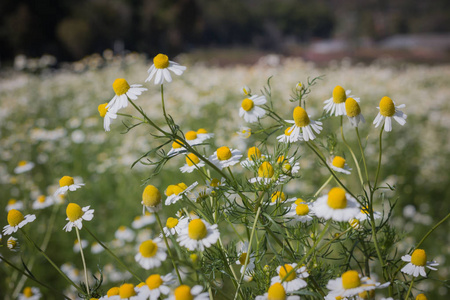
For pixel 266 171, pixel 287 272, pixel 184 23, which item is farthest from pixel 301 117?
pixel 184 23

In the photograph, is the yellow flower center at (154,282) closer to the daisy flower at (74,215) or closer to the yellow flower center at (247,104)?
the daisy flower at (74,215)

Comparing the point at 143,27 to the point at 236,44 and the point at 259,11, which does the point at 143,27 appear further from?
the point at 259,11

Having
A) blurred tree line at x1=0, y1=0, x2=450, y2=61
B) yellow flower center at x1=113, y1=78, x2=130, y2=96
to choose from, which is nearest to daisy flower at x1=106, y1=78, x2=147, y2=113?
yellow flower center at x1=113, y1=78, x2=130, y2=96

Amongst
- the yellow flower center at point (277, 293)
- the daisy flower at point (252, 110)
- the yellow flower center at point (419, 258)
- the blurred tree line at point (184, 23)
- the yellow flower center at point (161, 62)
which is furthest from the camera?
the blurred tree line at point (184, 23)

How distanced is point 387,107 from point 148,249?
537mm

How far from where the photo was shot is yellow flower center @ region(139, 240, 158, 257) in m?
0.55

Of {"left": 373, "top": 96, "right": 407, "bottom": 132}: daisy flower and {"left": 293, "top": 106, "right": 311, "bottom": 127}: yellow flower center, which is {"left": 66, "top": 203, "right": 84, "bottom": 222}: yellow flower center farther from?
{"left": 373, "top": 96, "right": 407, "bottom": 132}: daisy flower

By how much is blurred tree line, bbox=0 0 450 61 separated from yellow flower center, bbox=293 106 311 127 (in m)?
13.8

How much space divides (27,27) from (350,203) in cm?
1752

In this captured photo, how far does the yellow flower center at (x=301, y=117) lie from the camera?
649 mm

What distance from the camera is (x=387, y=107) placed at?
68cm

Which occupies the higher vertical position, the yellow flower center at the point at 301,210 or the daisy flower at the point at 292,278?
the yellow flower center at the point at 301,210

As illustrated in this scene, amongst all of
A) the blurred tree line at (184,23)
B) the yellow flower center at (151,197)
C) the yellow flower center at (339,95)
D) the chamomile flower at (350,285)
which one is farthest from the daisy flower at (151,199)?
the blurred tree line at (184,23)

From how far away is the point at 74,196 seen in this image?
291 cm
